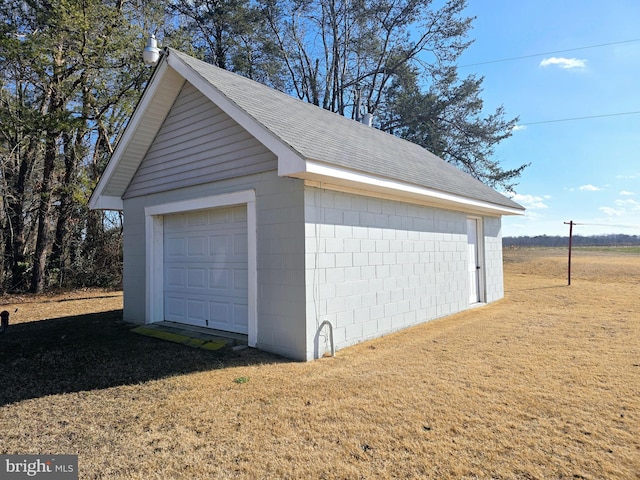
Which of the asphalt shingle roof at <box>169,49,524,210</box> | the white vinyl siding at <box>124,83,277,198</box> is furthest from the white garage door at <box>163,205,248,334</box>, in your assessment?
the asphalt shingle roof at <box>169,49,524,210</box>

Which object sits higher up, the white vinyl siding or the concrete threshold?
the white vinyl siding

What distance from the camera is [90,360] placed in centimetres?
540

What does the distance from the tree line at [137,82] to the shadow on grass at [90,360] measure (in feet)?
27.9

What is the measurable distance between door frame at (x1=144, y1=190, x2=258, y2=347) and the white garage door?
0.13m

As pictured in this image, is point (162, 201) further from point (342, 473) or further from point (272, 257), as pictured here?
point (342, 473)

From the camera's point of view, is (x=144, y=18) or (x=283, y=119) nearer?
(x=283, y=119)

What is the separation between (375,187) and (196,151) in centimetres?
332

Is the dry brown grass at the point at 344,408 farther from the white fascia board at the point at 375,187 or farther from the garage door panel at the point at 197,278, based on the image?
the white fascia board at the point at 375,187

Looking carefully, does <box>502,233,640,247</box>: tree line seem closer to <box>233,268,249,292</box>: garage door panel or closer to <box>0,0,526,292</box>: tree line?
→ <box>0,0,526,292</box>: tree line

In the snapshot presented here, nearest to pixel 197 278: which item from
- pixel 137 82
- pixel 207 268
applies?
pixel 207 268

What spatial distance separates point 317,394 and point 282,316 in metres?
1.63

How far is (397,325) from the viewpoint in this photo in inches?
278

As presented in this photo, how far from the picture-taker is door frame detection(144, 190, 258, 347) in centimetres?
583

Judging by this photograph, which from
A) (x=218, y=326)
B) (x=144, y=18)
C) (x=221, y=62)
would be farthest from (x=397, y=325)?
(x=221, y=62)
